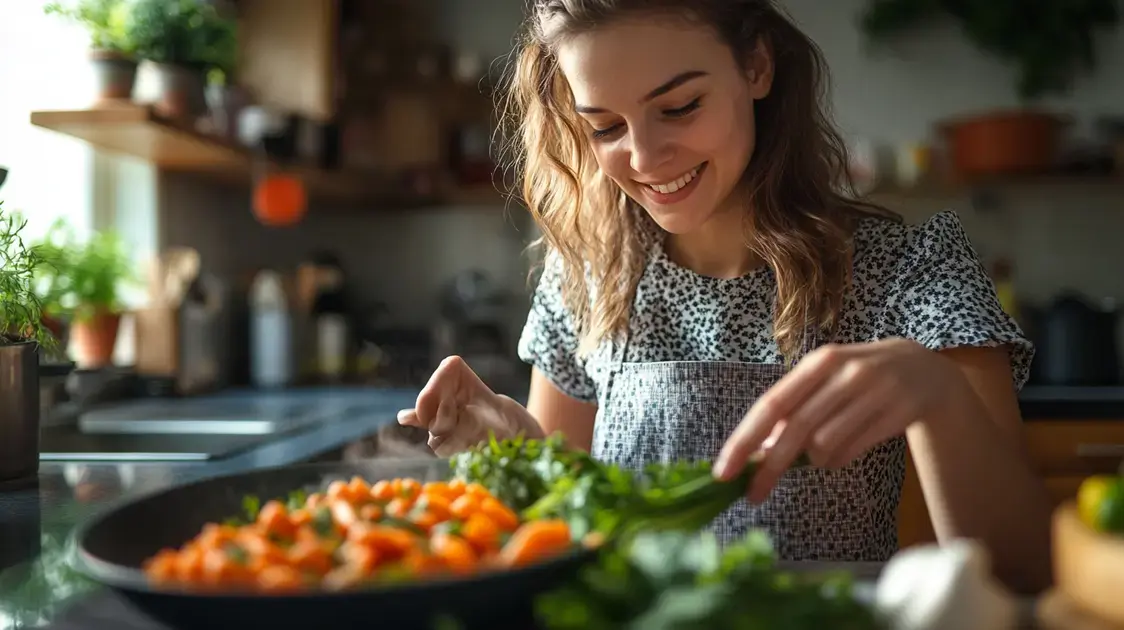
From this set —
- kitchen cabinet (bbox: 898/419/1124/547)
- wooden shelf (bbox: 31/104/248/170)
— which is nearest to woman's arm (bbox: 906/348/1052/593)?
kitchen cabinet (bbox: 898/419/1124/547)

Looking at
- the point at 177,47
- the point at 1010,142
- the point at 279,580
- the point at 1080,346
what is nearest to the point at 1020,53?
the point at 1010,142

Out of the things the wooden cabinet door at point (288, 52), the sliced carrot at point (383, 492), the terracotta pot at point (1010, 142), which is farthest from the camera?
the terracotta pot at point (1010, 142)

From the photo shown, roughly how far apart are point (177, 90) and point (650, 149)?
61.8 inches

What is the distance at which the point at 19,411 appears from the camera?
1335 millimetres

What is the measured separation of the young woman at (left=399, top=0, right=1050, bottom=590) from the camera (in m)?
1.12


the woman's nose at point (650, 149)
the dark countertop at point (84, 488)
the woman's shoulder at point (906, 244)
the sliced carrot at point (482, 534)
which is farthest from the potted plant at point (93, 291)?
the sliced carrot at point (482, 534)

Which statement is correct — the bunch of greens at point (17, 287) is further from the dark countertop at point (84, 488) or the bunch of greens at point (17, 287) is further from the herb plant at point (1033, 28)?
the herb plant at point (1033, 28)

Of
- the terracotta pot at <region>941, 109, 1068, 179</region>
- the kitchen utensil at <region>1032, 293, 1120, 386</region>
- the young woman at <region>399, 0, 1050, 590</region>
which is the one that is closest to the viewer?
the young woman at <region>399, 0, 1050, 590</region>

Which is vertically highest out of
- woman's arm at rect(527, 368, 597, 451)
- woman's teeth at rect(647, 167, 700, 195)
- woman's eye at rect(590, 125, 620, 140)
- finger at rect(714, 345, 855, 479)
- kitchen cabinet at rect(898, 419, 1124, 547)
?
woman's eye at rect(590, 125, 620, 140)

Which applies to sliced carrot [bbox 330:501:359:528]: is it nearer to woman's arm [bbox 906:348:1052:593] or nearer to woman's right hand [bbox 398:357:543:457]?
woman's right hand [bbox 398:357:543:457]

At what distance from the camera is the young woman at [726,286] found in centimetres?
112

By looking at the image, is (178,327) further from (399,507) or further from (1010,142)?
(1010,142)

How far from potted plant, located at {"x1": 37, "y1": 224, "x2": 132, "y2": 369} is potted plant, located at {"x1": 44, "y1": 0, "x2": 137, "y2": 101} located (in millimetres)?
317

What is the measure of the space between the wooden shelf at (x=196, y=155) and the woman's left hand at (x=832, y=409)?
5.58ft
